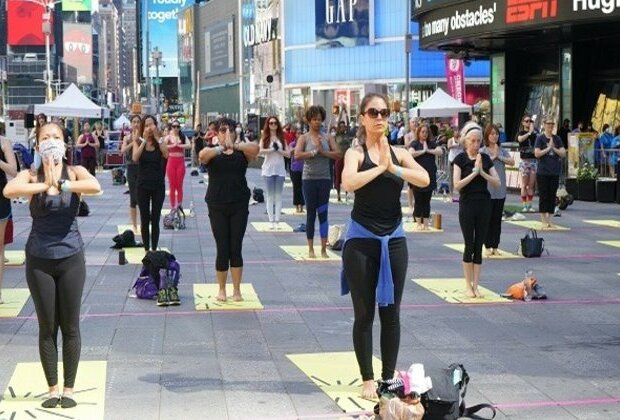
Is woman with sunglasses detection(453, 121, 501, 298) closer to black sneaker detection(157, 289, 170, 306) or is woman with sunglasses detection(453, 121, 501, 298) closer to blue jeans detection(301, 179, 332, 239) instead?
black sneaker detection(157, 289, 170, 306)

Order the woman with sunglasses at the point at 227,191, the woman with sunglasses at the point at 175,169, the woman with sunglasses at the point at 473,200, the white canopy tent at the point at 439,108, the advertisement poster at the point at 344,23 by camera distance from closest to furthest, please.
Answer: the woman with sunglasses at the point at 227,191
the woman with sunglasses at the point at 473,200
the woman with sunglasses at the point at 175,169
the white canopy tent at the point at 439,108
the advertisement poster at the point at 344,23

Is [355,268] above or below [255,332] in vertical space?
above

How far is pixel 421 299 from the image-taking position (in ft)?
40.1

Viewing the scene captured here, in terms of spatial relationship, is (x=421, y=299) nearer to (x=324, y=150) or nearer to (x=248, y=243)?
(x=324, y=150)

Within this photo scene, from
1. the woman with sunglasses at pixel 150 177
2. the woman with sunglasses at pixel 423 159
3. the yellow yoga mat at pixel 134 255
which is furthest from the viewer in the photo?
the woman with sunglasses at pixel 423 159

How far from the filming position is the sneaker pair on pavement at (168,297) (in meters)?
11.7

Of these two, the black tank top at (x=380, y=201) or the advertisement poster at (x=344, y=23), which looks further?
the advertisement poster at (x=344, y=23)

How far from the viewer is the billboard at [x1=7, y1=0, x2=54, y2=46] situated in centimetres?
15100

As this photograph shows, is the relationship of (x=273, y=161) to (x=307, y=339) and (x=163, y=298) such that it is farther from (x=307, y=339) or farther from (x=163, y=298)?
(x=307, y=339)

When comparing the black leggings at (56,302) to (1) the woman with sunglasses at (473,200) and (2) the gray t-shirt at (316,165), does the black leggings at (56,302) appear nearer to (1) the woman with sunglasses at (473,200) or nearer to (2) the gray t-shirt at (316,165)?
(1) the woman with sunglasses at (473,200)

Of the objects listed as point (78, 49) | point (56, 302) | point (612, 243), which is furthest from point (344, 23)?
point (78, 49)

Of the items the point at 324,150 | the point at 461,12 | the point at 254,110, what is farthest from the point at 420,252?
the point at 254,110

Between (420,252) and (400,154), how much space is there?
9210 mm

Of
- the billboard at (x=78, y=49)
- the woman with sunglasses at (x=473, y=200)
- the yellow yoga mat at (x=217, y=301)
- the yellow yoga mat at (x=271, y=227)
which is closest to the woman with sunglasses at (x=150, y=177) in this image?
the yellow yoga mat at (x=217, y=301)
